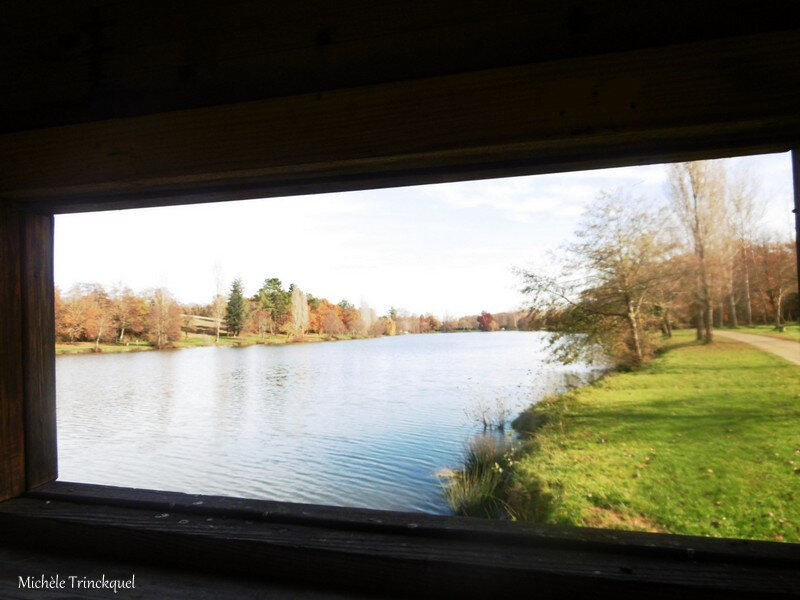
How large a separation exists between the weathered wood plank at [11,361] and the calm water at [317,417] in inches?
72.7

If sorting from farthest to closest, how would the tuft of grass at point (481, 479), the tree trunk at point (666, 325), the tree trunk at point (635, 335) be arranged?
the tree trunk at point (635, 335), the tuft of grass at point (481, 479), the tree trunk at point (666, 325)

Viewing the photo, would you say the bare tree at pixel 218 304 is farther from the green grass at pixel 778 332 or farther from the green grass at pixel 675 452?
the green grass at pixel 675 452

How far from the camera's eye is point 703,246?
3068mm

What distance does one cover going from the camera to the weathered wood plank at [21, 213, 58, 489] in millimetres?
1023

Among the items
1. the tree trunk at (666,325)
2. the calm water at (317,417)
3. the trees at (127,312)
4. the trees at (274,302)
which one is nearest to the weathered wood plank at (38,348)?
the trees at (127,312)

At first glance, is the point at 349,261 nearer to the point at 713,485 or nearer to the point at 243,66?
the point at 243,66

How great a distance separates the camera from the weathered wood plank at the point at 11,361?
98 cm

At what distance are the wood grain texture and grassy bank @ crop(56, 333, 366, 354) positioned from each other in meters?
0.83

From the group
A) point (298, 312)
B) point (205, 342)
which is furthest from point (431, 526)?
point (298, 312)

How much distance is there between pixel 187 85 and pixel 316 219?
784mm

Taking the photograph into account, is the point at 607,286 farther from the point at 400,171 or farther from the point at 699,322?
the point at 400,171

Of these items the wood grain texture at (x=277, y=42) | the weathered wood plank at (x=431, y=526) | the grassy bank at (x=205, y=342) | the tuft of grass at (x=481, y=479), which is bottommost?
the tuft of grass at (x=481, y=479)

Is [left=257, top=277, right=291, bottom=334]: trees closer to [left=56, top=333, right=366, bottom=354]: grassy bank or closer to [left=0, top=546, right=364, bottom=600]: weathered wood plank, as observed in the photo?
[left=56, top=333, right=366, bottom=354]: grassy bank

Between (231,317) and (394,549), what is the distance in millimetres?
1839
